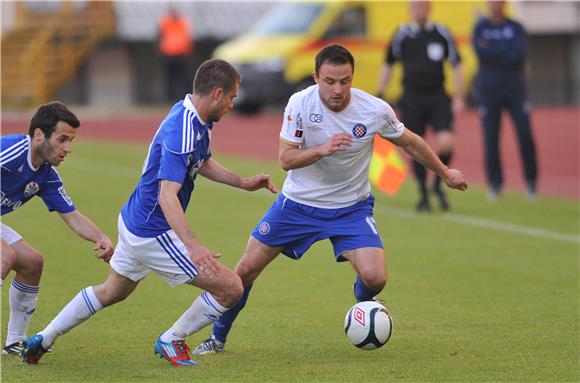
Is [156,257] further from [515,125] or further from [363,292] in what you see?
[515,125]

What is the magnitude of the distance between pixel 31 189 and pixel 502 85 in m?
9.74

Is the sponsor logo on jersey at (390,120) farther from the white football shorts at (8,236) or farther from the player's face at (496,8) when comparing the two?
the player's face at (496,8)

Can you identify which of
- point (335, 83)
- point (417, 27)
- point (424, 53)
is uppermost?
point (335, 83)

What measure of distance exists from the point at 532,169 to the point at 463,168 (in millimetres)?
4415

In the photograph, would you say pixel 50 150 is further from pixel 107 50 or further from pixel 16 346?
pixel 107 50

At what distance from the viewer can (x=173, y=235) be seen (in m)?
6.63

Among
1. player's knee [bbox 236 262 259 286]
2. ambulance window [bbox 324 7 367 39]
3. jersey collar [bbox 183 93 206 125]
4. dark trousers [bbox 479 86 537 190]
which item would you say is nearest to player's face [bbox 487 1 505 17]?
dark trousers [bbox 479 86 537 190]

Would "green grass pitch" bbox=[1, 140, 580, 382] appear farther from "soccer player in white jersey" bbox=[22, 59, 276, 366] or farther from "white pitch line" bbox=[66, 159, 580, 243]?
"soccer player in white jersey" bbox=[22, 59, 276, 366]

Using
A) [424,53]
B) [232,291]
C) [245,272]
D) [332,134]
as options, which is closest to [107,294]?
[232,291]

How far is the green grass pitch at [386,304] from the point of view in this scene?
670cm

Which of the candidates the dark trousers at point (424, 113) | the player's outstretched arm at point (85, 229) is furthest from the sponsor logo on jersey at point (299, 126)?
the dark trousers at point (424, 113)

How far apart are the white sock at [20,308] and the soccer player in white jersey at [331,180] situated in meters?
1.06

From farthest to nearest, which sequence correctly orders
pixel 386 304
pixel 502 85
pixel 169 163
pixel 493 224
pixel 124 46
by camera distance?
pixel 124 46
pixel 502 85
pixel 493 224
pixel 386 304
pixel 169 163

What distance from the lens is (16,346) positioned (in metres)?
7.14
